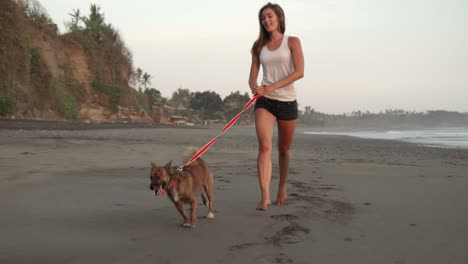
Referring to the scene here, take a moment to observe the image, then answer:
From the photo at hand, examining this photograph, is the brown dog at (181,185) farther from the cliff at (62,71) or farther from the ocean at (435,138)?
the cliff at (62,71)

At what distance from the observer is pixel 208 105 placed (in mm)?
96312

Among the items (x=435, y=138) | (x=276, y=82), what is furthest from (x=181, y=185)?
(x=435, y=138)

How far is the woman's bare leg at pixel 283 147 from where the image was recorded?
4625 mm

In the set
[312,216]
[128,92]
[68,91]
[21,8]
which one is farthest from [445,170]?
[128,92]

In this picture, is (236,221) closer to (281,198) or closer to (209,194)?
(209,194)

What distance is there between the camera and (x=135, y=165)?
7625mm

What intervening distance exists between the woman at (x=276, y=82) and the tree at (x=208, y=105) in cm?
9095

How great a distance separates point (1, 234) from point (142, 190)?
6.96ft

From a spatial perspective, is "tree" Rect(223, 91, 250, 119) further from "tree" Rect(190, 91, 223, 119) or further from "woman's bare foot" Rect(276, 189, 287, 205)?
"woman's bare foot" Rect(276, 189, 287, 205)

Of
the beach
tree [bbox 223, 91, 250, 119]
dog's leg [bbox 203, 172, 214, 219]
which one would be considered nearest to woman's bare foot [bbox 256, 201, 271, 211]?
the beach

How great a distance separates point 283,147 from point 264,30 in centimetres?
136

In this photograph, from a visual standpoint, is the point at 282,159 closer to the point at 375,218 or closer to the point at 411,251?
the point at 375,218

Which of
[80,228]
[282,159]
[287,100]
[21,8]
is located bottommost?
[80,228]

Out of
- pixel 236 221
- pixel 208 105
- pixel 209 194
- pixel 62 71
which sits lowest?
pixel 236 221
